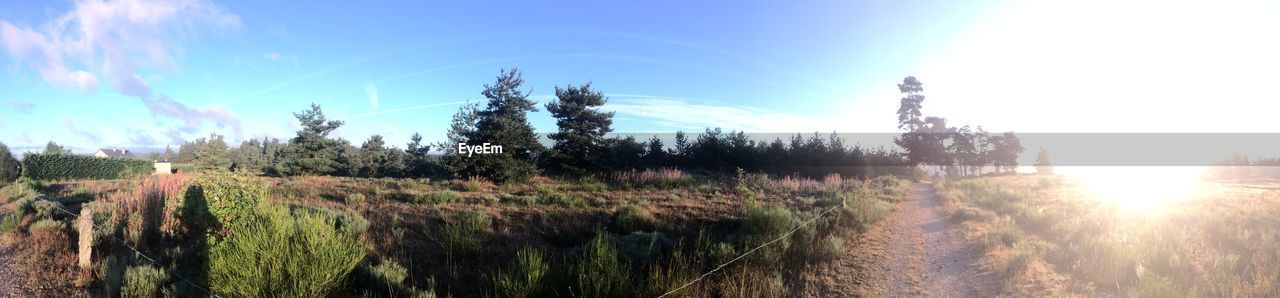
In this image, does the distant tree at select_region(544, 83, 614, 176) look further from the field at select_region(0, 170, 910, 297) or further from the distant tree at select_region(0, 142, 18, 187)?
the distant tree at select_region(0, 142, 18, 187)

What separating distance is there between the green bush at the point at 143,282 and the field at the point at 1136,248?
27.6ft

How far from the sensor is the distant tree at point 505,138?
16203 mm

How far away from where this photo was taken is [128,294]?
445cm

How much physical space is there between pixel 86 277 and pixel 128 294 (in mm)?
1319

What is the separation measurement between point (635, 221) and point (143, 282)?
6165 mm

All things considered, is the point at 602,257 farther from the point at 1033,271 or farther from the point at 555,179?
the point at 555,179

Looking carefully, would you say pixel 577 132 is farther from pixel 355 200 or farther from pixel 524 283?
pixel 524 283

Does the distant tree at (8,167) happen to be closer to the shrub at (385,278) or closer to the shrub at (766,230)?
the shrub at (385,278)

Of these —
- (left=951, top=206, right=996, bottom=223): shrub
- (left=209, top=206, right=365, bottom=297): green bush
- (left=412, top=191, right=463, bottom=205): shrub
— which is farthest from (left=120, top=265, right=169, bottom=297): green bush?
(left=951, top=206, right=996, bottom=223): shrub

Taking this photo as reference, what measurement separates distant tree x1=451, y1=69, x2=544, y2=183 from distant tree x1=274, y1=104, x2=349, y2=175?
1451 cm

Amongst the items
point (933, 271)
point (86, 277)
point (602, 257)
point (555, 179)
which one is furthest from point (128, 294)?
point (555, 179)

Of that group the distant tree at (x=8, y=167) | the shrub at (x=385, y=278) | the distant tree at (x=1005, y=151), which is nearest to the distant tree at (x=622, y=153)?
the shrub at (x=385, y=278)

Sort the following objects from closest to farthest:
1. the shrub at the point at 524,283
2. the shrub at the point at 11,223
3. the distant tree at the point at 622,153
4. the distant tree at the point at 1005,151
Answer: the shrub at the point at 524,283, the shrub at the point at 11,223, the distant tree at the point at 622,153, the distant tree at the point at 1005,151

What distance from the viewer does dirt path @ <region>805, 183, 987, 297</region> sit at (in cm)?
491
